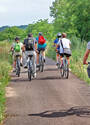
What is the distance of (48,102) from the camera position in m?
9.62

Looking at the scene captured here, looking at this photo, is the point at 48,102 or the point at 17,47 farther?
the point at 17,47

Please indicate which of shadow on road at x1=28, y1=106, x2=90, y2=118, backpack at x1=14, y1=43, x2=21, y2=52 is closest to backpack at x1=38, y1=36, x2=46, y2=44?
backpack at x1=14, y1=43, x2=21, y2=52

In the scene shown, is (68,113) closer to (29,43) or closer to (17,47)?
(29,43)

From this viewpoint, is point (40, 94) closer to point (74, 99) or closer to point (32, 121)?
point (74, 99)

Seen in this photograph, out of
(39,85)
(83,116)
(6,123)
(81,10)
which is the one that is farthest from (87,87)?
(81,10)

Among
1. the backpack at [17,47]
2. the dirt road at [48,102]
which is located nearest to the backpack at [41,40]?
the backpack at [17,47]

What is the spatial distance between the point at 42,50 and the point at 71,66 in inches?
99.9

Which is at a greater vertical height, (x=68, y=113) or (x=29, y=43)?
(x=29, y=43)

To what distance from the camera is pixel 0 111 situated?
8.02m

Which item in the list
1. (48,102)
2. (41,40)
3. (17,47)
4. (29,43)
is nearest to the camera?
(48,102)

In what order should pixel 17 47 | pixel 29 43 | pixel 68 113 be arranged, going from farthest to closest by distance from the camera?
1. pixel 17 47
2. pixel 29 43
3. pixel 68 113

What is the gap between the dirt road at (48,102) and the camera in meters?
7.62

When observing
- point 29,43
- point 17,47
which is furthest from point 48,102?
point 17,47

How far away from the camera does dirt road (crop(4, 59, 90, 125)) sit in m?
7.62
